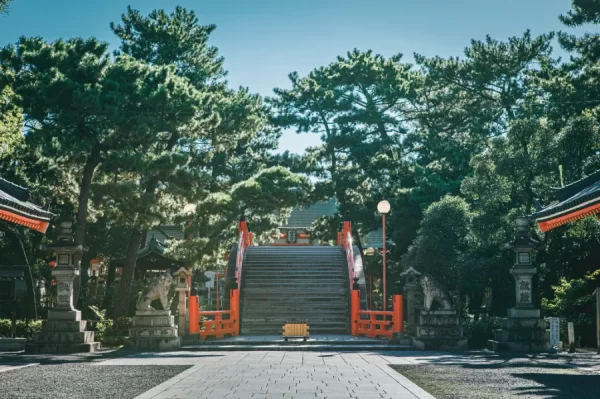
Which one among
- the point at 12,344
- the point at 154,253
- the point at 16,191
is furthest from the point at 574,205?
the point at 154,253

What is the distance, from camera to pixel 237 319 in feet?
86.0

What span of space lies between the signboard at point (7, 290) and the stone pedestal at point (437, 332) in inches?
822

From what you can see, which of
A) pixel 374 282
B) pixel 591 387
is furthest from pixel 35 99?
pixel 374 282

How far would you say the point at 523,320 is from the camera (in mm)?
20469

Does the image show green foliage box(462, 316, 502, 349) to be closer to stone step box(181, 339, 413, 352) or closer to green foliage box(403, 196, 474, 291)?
stone step box(181, 339, 413, 352)

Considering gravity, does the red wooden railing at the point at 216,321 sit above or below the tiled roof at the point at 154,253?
below

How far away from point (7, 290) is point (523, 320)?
2397 centimetres

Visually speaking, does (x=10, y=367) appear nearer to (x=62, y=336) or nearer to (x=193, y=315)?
(x=62, y=336)

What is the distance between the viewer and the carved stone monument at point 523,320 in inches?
797

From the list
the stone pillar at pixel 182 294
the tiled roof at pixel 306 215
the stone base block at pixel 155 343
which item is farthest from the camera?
the tiled roof at pixel 306 215

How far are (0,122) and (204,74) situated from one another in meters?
13.1

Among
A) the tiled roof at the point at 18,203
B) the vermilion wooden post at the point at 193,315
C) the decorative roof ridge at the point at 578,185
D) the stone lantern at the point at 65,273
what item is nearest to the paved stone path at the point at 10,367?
the tiled roof at the point at 18,203

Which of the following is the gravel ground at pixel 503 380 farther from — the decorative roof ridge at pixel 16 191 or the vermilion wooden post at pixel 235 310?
the vermilion wooden post at pixel 235 310

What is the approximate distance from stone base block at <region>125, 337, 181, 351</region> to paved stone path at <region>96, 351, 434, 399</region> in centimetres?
169
